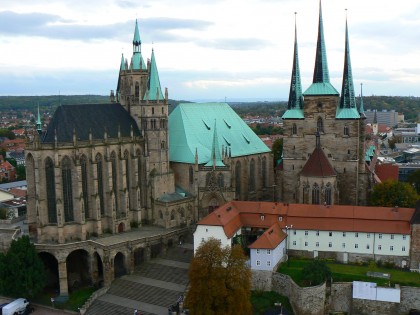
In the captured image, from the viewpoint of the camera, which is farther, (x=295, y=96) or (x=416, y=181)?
(x=416, y=181)

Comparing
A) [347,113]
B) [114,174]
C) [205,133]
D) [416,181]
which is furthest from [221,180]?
[416,181]

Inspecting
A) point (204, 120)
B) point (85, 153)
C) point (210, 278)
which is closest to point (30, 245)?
point (85, 153)

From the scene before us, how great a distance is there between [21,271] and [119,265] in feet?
40.9

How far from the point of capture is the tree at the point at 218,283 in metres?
48.0

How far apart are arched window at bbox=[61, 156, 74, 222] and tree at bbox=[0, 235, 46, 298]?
6725mm

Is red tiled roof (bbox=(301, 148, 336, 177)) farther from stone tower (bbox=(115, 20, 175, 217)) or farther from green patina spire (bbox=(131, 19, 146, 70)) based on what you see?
green patina spire (bbox=(131, 19, 146, 70))

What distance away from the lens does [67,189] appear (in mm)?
65875

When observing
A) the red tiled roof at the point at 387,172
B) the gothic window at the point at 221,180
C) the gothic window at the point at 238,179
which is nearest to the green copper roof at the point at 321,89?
the gothic window at the point at 238,179

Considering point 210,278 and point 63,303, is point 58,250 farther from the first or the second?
point 210,278

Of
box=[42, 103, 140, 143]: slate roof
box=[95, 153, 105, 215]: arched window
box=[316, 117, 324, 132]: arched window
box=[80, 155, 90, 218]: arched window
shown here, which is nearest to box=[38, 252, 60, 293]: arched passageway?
box=[80, 155, 90, 218]: arched window

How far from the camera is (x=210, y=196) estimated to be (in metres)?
74.3

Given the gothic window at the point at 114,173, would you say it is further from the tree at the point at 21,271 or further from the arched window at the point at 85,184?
the tree at the point at 21,271

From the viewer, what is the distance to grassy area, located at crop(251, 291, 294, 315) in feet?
174

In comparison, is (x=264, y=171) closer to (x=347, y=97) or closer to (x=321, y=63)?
(x=347, y=97)
